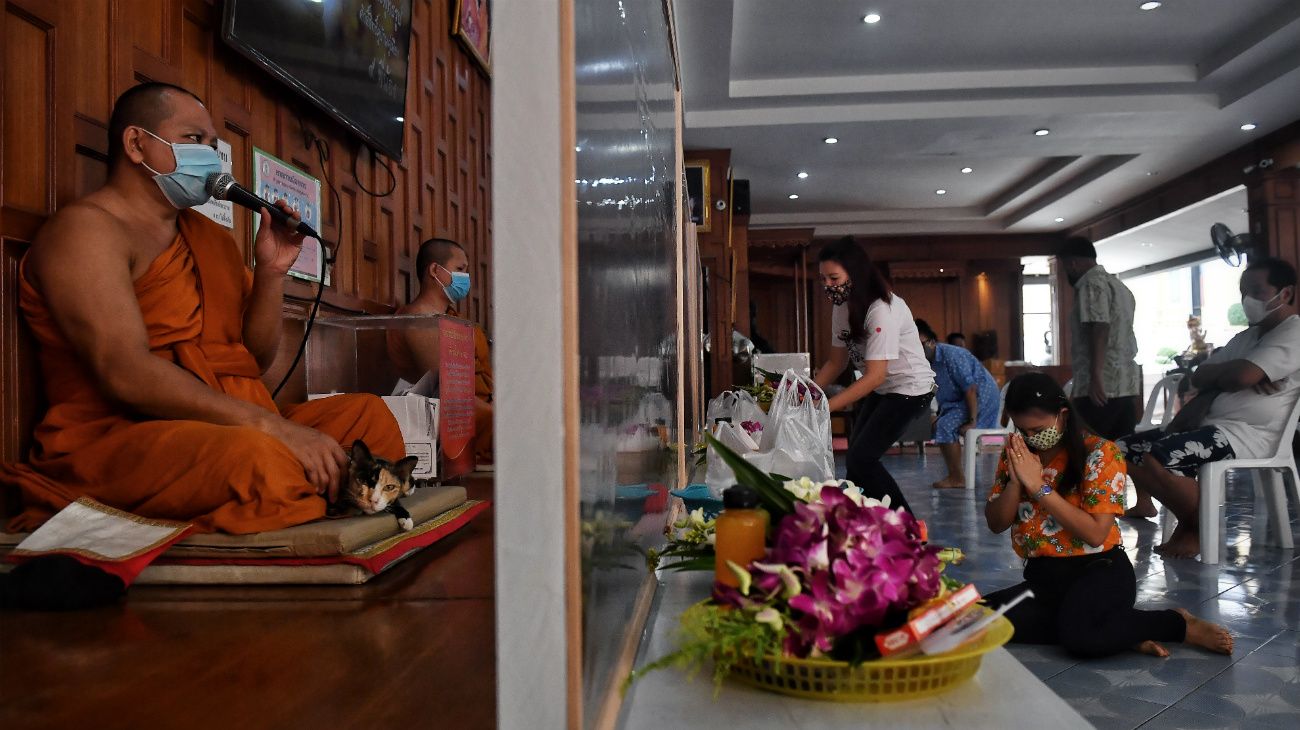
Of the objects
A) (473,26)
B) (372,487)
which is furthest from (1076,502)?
(473,26)

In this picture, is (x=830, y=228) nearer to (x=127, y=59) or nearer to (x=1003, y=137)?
(x=1003, y=137)

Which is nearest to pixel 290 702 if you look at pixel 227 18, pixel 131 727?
pixel 131 727

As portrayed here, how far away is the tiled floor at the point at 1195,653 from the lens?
6.28 feet

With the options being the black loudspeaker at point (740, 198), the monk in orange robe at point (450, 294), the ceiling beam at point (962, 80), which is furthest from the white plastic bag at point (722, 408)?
the black loudspeaker at point (740, 198)

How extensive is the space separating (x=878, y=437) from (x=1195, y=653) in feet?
4.37

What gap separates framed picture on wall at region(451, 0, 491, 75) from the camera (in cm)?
430

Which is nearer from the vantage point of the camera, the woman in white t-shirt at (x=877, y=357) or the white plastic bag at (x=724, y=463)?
the white plastic bag at (x=724, y=463)

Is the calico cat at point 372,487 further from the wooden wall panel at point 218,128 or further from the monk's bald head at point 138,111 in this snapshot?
the monk's bald head at point 138,111

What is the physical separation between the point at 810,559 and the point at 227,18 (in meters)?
2.26

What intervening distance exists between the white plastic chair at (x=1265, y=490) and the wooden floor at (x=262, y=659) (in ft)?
9.76

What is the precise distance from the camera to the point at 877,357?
11.0ft

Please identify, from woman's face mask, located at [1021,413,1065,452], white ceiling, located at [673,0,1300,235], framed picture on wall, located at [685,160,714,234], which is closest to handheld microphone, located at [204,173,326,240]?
woman's face mask, located at [1021,413,1065,452]

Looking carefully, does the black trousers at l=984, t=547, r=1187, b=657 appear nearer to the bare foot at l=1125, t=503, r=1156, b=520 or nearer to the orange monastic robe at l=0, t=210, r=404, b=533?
the orange monastic robe at l=0, t=210, r=404, b=533

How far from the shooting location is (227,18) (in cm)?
236
